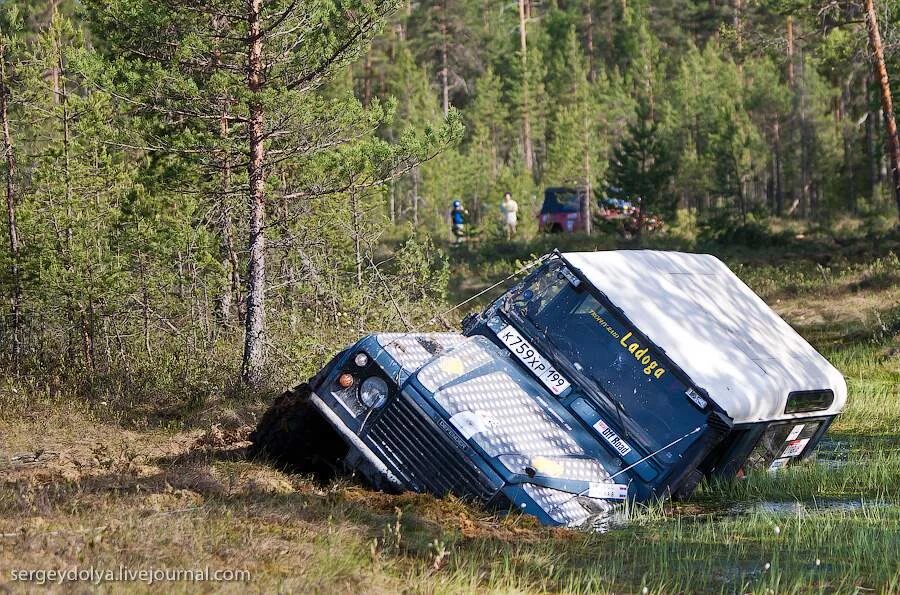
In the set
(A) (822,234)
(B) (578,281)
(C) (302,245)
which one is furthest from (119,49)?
(A) (822,234)

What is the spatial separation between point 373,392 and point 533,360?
4.94 feet

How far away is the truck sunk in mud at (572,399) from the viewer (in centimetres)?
888

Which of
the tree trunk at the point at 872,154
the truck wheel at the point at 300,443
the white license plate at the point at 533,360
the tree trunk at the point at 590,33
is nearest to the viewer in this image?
the white license plate at the point at 533,360

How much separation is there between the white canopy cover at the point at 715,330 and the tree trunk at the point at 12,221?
9937mm

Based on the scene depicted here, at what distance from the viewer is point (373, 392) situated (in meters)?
9.30

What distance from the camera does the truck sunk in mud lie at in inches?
350

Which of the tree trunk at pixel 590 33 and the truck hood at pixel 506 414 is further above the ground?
the tree trunk at pixel 590 33

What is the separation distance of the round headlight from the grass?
702mm

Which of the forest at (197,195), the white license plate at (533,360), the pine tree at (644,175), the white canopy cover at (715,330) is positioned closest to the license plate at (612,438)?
the white license plate at (533,360)

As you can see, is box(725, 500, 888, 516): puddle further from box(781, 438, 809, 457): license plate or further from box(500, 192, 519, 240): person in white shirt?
box(500, 192, 519, 240): person in white shirt

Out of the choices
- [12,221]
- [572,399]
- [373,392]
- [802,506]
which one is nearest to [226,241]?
[12,221]

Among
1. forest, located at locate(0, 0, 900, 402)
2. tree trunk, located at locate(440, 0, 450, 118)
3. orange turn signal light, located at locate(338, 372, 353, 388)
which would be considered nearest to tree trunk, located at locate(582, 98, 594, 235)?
tree trunk, located at locate(440, 0, 450, 118)

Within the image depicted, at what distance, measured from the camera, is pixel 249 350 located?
1476cm

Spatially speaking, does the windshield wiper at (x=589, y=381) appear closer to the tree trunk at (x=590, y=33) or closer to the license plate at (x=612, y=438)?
the license plate at (x=612, y=438)
